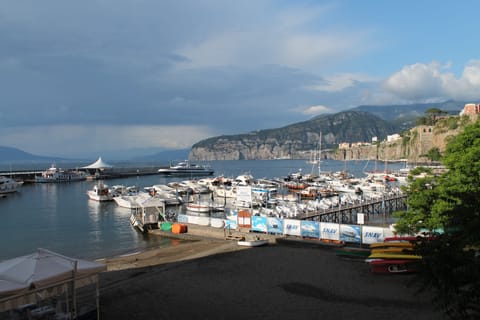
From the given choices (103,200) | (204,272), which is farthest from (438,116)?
(204,272)

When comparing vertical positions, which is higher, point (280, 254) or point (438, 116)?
point (438, 116)

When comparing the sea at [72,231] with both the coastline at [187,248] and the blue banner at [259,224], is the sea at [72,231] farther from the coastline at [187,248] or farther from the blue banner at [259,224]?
the blue banner at [259,224]

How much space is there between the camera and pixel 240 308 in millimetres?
14070

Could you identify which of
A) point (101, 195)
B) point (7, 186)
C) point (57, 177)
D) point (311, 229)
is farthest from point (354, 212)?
point (57, 177)

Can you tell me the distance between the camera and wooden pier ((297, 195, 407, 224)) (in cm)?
4025

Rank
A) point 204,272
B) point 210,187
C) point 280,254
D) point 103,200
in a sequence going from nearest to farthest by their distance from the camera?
1. point 204,272
2. point 280,254
3. point 103,200
4. point 210,187

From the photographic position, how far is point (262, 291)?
1590 centimetres

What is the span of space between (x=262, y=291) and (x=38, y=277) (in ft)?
28.5

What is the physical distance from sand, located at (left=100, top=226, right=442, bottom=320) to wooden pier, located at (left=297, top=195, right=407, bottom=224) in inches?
683

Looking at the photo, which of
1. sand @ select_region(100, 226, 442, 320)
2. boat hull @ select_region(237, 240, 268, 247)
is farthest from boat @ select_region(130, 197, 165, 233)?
boat hull @ select_region(237, 240, 268, 247)

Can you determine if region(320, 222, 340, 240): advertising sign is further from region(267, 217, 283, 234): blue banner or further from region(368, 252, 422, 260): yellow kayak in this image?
region(368, 252, 422, 260): yellow kayak

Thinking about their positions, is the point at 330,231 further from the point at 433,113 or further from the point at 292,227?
the point at 433,113

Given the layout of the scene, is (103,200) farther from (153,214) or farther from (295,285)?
(295,285)

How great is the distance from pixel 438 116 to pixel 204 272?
636 ft
